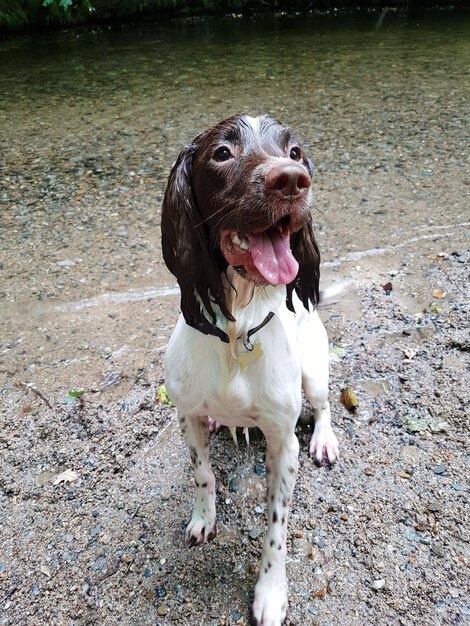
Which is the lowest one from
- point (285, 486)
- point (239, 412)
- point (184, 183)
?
point (285, 486)

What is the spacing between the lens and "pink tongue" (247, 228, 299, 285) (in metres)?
1.44

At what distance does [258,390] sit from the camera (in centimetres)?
174

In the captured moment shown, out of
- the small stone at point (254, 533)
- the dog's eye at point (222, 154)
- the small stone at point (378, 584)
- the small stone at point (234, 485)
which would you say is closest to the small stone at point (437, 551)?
the small stone at point (378, 584)

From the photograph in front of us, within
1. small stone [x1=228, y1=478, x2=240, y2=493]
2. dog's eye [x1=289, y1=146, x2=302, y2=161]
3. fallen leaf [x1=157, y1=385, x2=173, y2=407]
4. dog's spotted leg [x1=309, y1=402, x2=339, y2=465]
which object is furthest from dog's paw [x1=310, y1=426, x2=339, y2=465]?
dog's eye [x1=289, y1=146, x2=302, y2=161]

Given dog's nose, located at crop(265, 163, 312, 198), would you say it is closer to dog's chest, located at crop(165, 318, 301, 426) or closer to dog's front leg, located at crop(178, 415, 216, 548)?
dog's chest, located at crop(165, 318, 301, 426)

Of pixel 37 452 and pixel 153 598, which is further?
pixel 37 452

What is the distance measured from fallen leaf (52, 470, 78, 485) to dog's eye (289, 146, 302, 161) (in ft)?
5.22

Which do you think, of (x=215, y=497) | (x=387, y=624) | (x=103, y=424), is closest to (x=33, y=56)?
(x=103, y=424)

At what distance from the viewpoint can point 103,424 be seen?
2.53m

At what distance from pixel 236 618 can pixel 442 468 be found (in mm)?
1053

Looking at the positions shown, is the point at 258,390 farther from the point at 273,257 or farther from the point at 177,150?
the point at 177,150

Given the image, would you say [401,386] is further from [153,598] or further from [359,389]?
[153,598]

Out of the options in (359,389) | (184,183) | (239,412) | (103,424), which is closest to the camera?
(184,183)

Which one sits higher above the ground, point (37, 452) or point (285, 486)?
point (285, 486)
